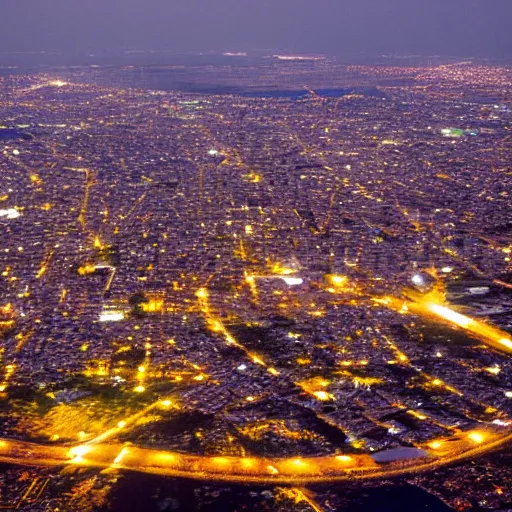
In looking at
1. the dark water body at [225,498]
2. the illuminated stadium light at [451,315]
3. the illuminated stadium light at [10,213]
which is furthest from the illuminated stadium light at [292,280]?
the illuminated stadium light at [10,213]

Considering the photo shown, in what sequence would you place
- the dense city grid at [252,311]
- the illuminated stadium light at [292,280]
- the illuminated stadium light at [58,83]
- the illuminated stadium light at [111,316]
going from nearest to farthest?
1. the dense city grid at [252,311]
2. the illuminated stadium light at [111,316]
3. the illuminated stadium light at [292,280]
4. the illuminated stadium light at [58,83]

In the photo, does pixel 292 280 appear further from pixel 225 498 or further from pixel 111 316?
pixel 225 498

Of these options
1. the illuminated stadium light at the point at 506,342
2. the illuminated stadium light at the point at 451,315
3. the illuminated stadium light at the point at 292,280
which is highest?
the illuminated stadium light at the point at 292,280

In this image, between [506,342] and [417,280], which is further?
[417,280]

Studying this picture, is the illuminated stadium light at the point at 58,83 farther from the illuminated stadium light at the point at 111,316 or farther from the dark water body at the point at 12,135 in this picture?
the illuminated stadium light at the point at 111,316

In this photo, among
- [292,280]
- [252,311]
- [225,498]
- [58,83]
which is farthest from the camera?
[58,83]

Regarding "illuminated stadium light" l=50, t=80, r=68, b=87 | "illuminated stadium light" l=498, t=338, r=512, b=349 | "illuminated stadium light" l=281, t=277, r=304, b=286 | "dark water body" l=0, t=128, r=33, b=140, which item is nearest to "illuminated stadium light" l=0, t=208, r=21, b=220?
"illuminated stadium light" l=281, t=277, r=304, b=286

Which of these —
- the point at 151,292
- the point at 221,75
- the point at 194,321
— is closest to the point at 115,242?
the point at 151,292

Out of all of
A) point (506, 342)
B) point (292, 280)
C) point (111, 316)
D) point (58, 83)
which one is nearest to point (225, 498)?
point (111, 316)

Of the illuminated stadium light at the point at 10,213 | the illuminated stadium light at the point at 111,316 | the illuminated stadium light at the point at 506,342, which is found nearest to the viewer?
the illuminated stadium light at the point at 506,342
